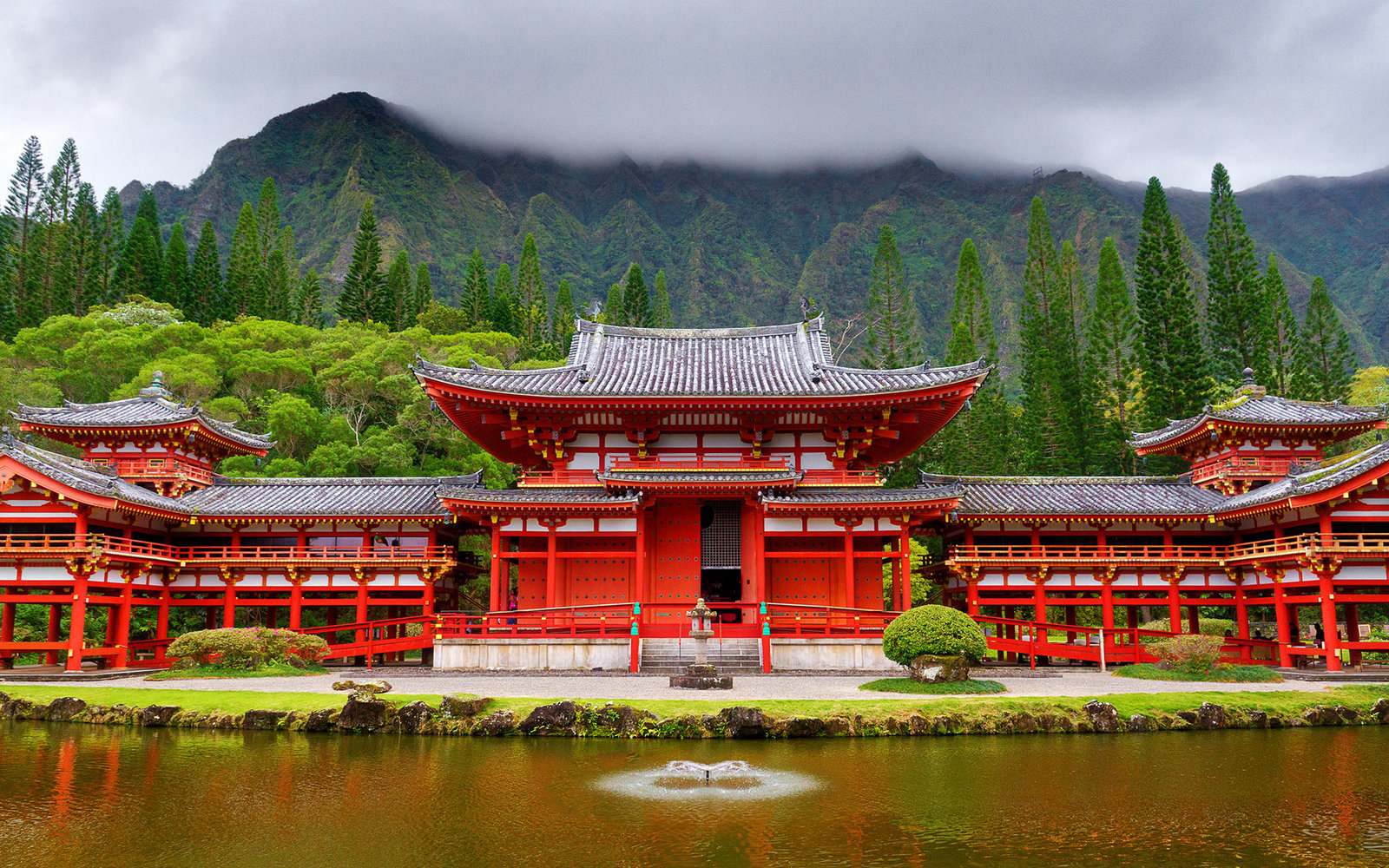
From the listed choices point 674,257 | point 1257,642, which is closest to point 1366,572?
point 1257,642

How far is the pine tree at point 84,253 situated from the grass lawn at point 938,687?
185ft

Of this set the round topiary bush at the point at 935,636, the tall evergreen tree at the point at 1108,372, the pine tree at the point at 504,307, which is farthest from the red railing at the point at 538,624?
the pine tree at the point at 504,307

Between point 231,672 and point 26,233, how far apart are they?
50.5 metres

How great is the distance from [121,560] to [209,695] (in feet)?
30.0

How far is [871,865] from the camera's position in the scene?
25.0ft

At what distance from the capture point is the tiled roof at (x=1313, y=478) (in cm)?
2120

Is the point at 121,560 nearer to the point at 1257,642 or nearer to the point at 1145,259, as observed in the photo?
the point at 1257,642

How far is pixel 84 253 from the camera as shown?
2173 inches

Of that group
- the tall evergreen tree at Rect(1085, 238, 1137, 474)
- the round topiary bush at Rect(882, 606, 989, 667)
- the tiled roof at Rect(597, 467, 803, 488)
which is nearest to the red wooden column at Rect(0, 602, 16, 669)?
the tiled roof at Rect(597, 467, 803, 488)

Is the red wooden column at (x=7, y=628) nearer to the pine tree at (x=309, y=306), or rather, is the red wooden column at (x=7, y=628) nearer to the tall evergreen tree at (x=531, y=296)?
the pine tree at (x=309, y=306)

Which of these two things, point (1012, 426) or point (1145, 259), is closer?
point (1145, 259)

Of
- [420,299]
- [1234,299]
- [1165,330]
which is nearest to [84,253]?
[420,299]

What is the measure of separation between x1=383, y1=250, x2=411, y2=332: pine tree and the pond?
52.0 metres

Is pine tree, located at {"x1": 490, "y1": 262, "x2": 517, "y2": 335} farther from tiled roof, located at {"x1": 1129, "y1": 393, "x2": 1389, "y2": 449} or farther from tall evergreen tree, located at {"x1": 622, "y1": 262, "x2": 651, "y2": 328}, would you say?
tiled roof, located at {"x1": 1129, "y1": 393, "x2": 1389, "y2": 449}
